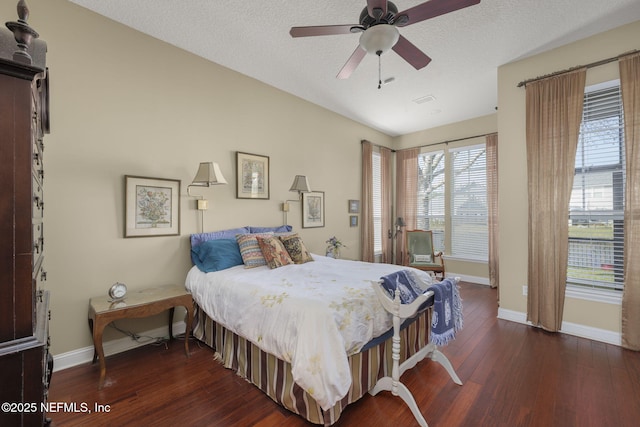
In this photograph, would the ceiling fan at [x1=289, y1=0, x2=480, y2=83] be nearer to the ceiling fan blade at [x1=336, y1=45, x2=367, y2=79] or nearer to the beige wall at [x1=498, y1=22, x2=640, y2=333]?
the ceiling fan blade at [x1=336, y1=45, x2=367, y2=79]

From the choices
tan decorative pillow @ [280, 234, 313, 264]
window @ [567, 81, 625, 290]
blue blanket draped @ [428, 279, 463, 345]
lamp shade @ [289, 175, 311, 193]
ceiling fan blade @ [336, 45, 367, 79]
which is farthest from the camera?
lamp shade @ [289, 175, 311, 193]

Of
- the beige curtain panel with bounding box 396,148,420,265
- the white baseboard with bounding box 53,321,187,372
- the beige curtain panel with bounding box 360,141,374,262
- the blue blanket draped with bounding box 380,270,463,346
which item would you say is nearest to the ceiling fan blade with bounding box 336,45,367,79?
the blue blanket draped with bounding box 380,270,463,346

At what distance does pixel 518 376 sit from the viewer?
2.18 metres

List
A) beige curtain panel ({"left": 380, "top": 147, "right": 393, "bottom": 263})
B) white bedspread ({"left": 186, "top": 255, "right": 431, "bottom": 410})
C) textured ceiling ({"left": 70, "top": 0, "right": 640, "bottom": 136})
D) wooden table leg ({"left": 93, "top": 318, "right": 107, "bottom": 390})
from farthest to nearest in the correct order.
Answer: beige curtain panel ({"left": 380, "top": 147, "right": 393, "bottom": 263})
textured ceiling ({"left": 70, "top": 0, "right": 640, "bottom": 136})
wooden table leg ({"left": 93, "top": 318, "right": 107, "bottom": 390})
white bedspread ({"left": 186, "top": 255, "right": 431, "bottom": 410})

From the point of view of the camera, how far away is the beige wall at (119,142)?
7.57 feet

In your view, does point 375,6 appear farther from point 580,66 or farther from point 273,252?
point 580,66

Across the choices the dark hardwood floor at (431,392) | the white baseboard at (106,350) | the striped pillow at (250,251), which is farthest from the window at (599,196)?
the white baseboard at (106,350)

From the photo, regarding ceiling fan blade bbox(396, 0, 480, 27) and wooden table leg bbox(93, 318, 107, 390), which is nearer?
ceiling fan blade bbox(396, 0, 480, 27)

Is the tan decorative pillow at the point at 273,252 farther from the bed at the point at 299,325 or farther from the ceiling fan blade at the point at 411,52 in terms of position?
the ceiling fan blade at the point at 411,52

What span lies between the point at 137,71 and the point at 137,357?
2805 millimetres

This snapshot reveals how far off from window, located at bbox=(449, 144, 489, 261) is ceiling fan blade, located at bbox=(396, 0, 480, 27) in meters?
4.02

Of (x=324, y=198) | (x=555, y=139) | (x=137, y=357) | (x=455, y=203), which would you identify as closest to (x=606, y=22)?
(x=555, y=139)

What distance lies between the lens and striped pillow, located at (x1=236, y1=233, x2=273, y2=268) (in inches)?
112

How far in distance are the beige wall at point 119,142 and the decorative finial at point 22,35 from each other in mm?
1840
